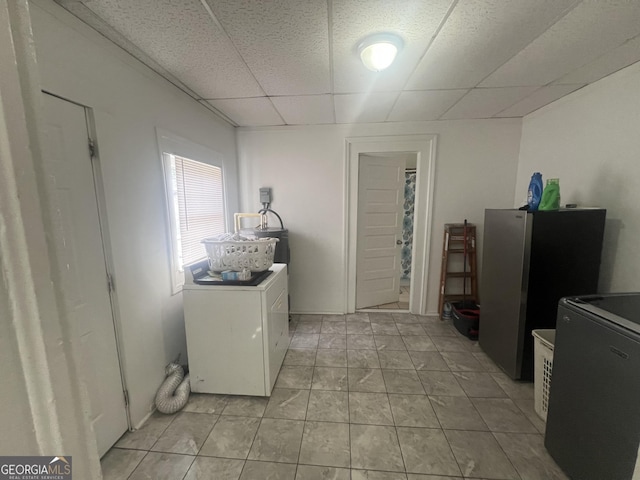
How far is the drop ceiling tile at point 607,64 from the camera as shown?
157 centimetres

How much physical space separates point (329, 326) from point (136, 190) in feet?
A: 7.71

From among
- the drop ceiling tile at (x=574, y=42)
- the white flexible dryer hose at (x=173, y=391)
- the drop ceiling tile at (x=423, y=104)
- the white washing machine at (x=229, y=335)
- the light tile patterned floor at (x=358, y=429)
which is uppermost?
the drop ceiling tile at (x=423, y=104)

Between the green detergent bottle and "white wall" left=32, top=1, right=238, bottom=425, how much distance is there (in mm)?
2942

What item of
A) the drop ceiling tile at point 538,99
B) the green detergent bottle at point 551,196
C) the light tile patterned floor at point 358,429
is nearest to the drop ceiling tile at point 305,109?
the drop ceiling tile at point 538,99

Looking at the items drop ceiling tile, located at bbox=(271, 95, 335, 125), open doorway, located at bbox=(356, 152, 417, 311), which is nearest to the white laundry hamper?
open doorway, located at bbox=(356, 152, 417, 311)

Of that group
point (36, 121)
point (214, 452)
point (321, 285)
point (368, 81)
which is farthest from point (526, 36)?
point (214, 452)

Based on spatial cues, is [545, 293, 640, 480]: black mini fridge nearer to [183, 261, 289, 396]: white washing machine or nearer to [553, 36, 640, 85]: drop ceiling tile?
[553, 36, 640, 85]: drop ceiling tile

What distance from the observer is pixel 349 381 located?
6.85ft

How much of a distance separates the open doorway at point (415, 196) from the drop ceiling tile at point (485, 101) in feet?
1.20

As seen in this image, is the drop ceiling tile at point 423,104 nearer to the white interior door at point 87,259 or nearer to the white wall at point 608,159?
the white wall at point 608,159

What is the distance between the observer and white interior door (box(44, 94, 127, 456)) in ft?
4.09

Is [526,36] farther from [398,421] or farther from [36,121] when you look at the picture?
[398,421]

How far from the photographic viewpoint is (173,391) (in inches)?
73.3

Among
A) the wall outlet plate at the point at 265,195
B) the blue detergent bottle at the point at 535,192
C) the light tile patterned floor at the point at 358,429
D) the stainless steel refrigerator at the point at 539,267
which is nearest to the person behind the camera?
the light tile patterned floor at the point at 358,429
